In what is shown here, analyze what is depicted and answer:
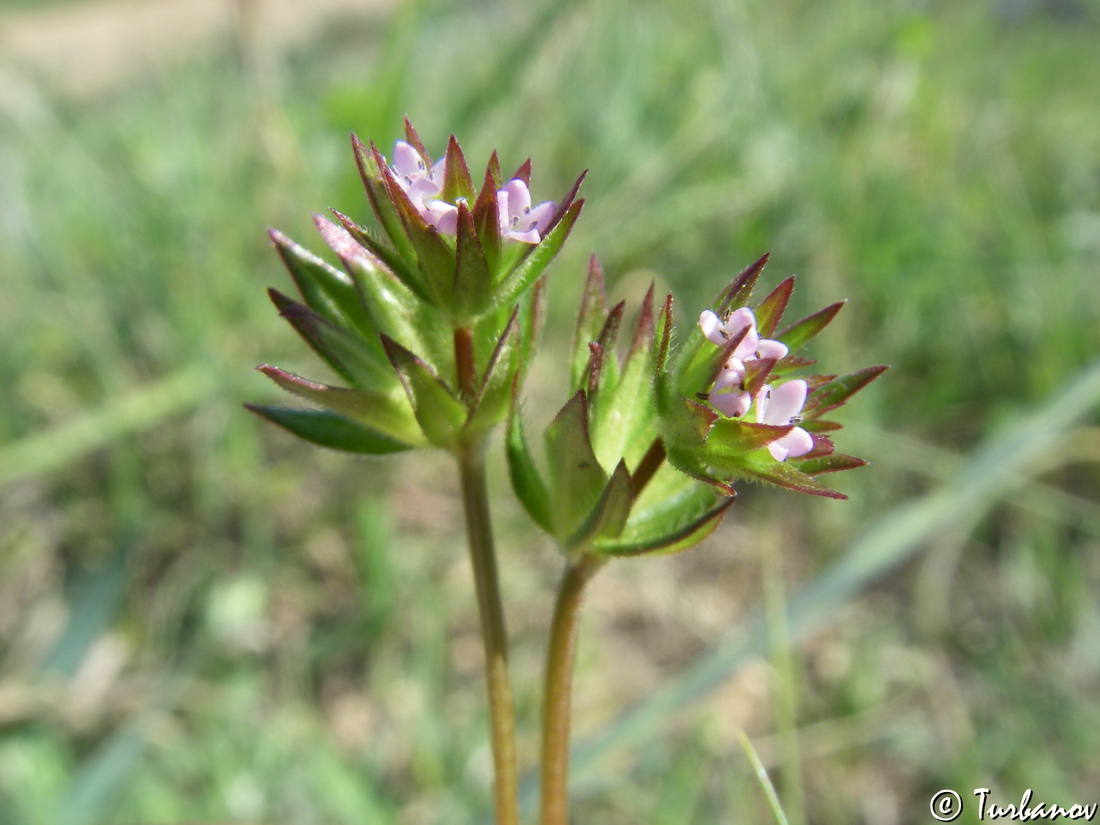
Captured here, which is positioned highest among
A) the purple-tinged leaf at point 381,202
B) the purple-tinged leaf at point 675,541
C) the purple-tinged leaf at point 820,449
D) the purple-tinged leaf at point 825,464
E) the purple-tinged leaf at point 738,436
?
the purple-tinged leaf at point 381,202

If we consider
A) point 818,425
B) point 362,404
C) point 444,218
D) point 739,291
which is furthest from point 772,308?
point 362,404

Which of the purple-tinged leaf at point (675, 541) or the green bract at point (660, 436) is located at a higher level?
the green bract at point (660, 436)

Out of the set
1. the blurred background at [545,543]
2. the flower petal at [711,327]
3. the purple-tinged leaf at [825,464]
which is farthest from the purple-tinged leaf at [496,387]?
the blurred background at [545,543]

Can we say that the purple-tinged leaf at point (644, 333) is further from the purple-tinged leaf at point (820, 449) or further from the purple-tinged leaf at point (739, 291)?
the purple-tinged leaf at point (820, 449)

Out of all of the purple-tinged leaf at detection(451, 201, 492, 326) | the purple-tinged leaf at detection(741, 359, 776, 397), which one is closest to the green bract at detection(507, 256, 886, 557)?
the purple-tinged leaf at detection(741, 359, 776, 397)

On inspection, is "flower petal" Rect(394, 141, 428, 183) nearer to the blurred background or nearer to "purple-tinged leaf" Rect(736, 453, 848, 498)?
"purple-tinged leaf" Rect(736, 453, 848, 498)

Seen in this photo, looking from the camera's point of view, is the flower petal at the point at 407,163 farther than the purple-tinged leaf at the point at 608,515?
Yes

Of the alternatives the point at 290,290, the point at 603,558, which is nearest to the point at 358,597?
the point at 290,290
